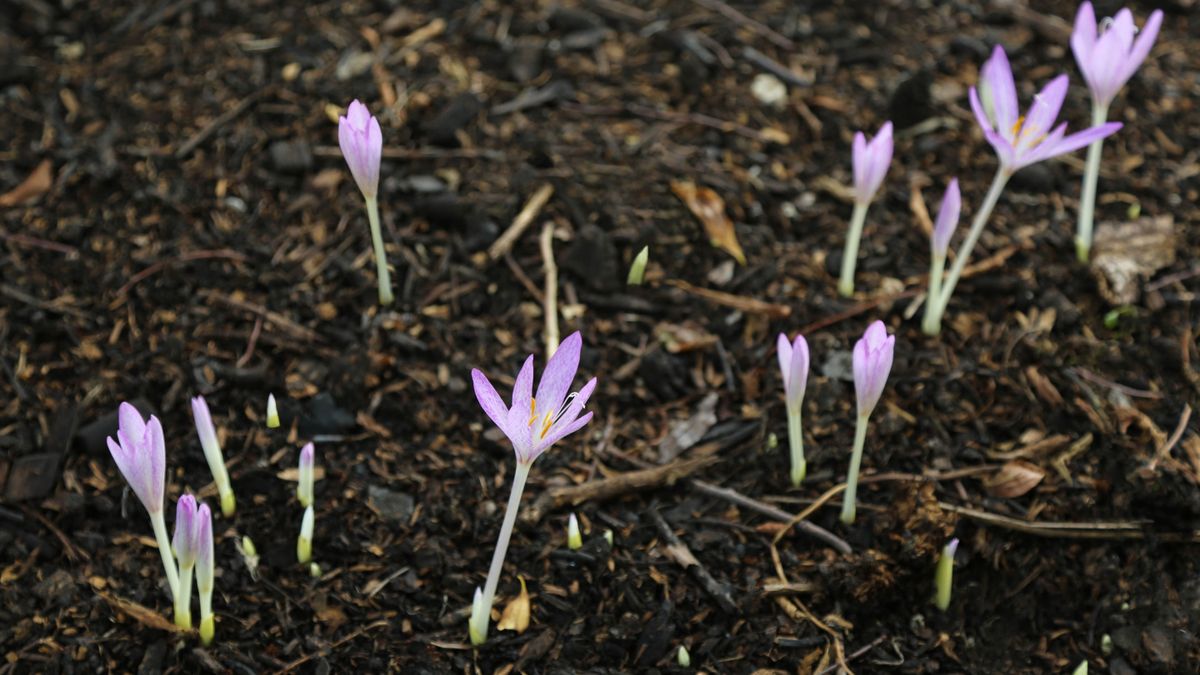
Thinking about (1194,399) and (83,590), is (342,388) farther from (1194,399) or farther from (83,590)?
(1194,399)

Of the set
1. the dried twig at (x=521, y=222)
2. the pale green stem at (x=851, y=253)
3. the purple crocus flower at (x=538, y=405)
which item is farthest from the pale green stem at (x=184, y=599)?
the pale green stem at (x=851, y=253)

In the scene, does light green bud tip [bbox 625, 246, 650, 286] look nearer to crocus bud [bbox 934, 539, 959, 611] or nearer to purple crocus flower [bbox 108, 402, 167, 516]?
crocus bud [bbox 934, 539, 959, 611]

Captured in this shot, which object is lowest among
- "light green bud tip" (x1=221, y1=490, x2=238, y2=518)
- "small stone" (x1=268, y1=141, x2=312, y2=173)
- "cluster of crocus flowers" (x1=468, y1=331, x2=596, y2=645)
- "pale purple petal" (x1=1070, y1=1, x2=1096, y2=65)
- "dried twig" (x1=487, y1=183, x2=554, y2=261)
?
"light green bud tip" (x1=221, y1=490, x2=238, y2=518)

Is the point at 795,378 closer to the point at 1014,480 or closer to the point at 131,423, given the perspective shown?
the point at 1014,480

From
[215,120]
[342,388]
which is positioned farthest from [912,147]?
[215,120]

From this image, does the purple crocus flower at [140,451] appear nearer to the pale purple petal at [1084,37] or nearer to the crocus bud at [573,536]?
the crocus bud at [573,536]

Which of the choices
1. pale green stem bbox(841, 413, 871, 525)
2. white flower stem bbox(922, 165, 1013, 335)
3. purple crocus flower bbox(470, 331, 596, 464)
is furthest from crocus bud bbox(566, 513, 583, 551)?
white flower stem bbox(922, 165, 1013, 335)
